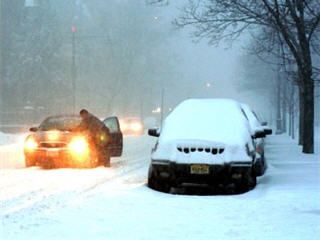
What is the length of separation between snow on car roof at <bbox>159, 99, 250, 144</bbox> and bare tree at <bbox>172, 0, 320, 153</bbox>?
22.8 ft

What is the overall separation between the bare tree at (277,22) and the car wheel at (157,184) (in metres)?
9.19

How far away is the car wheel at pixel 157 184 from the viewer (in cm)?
1203

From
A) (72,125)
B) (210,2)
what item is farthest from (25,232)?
(210,2)

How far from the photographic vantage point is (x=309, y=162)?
1780 cm

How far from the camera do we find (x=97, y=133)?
17.7m

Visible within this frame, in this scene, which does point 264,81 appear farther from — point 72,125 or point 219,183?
point 219,183

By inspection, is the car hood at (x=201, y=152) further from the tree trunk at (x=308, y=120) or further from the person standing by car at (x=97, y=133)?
the tree trunk at (x=308, y=120)

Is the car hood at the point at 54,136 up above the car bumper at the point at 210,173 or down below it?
above

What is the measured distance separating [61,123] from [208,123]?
6.47m

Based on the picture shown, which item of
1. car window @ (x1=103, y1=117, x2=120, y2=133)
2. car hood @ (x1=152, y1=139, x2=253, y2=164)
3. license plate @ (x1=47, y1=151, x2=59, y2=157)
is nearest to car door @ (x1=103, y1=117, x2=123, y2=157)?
car window @ (x1=103, y1=117, x2=120, y2=133)

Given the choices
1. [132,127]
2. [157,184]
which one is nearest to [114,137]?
[157,184]

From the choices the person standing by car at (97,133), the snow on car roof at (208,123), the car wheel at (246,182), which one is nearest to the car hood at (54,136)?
the person standing by car at (97,133)

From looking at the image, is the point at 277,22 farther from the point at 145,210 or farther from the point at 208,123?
the point at 145,210

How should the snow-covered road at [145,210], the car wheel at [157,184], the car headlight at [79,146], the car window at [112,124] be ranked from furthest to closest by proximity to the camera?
the car window at [112,124]
the car headlight at [79,146]
the car wheel at [157,184]
the snow-covered road at [145,210]
